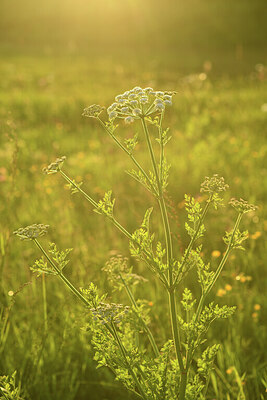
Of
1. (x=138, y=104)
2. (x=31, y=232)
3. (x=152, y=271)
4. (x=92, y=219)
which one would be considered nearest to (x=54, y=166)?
(x=31, y=232)

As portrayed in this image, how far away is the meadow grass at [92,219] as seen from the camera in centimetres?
208

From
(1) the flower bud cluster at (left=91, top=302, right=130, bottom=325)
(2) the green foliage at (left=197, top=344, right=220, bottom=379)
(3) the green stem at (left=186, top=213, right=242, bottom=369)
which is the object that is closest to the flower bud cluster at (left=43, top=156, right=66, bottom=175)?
(1) the flower bud cluster at (left=91, top=302, right=130, bottom=325)

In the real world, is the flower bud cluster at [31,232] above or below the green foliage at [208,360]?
above

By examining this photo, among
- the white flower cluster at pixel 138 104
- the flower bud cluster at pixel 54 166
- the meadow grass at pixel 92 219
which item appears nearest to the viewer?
the white flower cluster at pixel 138 104

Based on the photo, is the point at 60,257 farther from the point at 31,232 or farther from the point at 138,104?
the point at 138,104

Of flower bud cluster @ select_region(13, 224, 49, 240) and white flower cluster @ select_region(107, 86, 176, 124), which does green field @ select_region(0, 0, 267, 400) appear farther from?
Result: white flower cluster @ select_region(107, 86, 176, 124)

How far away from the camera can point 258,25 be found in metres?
21.5

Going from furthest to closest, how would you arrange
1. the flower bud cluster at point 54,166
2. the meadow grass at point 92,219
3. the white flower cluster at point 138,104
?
the meadow grass at point 92,219, the flower bud cluster at point 54,166, the white flower cluster at point 138,104

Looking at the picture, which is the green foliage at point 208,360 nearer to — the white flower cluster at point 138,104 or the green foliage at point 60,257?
the green foliage at point 60,257

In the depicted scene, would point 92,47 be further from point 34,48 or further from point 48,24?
point 48,24

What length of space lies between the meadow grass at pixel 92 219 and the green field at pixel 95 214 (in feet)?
0.04

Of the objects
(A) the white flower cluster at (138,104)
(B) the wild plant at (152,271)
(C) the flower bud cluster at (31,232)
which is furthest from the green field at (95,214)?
(A) the white flower cluster at (138,104)

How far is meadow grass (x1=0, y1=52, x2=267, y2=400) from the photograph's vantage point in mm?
2076

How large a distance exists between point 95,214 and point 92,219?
0.27ft
